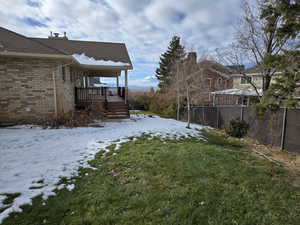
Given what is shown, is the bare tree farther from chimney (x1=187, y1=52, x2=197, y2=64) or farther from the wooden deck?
the wooden deck

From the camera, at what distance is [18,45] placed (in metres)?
7.48

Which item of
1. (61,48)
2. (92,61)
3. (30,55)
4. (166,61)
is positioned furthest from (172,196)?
(166,61)

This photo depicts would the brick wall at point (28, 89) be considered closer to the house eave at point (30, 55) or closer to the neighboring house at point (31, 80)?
the neighboring house at point (31, 80)

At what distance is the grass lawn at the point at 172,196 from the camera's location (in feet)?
6.95

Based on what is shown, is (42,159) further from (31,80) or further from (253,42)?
(253,42)

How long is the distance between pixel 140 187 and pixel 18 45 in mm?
8882

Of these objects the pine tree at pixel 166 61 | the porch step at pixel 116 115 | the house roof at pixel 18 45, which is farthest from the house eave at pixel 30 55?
the pine tree at pixel 166 61

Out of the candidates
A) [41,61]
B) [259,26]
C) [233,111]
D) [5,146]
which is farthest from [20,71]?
[259,26]

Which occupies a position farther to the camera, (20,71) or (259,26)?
(259,26)

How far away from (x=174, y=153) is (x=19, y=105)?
7820 mm

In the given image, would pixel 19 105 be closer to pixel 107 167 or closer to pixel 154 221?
pixel 107 167

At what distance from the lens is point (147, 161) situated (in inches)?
154

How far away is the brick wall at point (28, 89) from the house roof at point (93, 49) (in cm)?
379

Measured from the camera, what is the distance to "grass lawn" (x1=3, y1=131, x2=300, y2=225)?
6.95 ft
